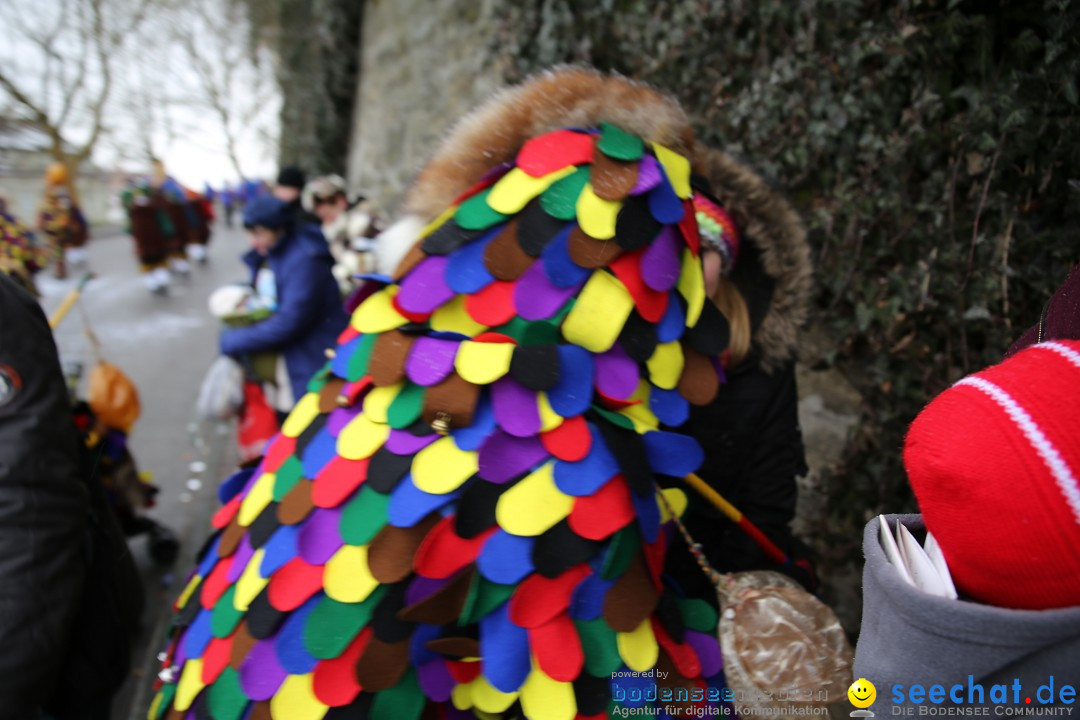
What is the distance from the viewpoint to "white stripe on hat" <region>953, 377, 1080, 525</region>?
622 mm

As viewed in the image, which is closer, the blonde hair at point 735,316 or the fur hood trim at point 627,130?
the fur hood trim at point 627,130

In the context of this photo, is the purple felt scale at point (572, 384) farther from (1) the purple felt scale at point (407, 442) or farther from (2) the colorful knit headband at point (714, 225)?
(2) the colorful knit headband at point (714, 225)

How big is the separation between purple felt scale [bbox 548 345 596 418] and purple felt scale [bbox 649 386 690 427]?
16 centimetres

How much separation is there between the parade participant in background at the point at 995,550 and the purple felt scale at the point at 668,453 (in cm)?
43

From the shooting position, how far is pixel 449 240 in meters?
1.22

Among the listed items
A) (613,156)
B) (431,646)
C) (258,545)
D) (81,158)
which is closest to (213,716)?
(258,545)

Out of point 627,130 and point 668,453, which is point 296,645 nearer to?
point 668,453

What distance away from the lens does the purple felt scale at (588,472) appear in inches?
41.7

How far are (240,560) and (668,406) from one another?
2.84ft

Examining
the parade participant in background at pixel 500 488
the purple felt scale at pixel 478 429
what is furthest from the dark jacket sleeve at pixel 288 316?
the purple felt scale at pixel 478 429

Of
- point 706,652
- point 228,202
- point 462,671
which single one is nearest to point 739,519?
point 706,652

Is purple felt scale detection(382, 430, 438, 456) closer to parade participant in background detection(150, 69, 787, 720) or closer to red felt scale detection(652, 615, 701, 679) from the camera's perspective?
parade participant in background detection(150, 69, 787, 720)

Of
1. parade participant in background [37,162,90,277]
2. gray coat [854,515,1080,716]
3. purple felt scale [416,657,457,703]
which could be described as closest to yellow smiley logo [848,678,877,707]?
gray coat [854,515,1080,716]

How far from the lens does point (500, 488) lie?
1071 mm
